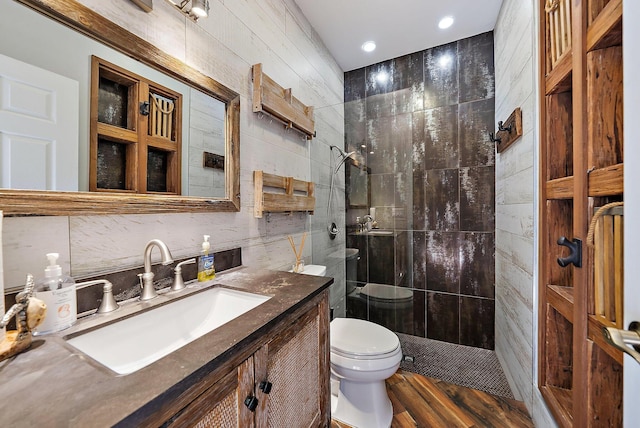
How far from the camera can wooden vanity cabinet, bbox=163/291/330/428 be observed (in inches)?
21.3

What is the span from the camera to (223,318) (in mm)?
992

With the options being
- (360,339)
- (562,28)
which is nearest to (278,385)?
(360,339)

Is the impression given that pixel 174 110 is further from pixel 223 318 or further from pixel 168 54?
pixel 223 318

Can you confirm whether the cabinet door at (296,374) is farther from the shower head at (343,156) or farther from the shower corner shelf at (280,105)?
the shower head at (343,156)

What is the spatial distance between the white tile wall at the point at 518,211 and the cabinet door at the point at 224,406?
142 cm

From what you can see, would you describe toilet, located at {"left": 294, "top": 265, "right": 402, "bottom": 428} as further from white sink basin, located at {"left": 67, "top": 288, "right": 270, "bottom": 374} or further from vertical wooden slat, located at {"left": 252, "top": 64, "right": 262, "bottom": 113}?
vertical wooden slat, located at {"left": 252, "top": 64, "right": 262, "bottom": 113}

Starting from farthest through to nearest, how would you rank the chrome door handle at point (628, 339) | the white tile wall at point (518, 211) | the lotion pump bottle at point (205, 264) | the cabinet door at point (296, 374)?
1. the white tile wall at point (518, 211)
2. the lotion pump bottle at point (205, 264)
3. the cabinet door at point (296, 374)
4. the chrome door handle at point (628, 339)

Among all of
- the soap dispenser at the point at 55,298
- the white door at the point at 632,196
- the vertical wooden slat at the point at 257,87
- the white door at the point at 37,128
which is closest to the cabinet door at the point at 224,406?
the soap dispenser at the point at 55,298

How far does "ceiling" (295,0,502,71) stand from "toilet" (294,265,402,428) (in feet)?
7.77

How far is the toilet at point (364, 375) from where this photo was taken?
4.52 ft

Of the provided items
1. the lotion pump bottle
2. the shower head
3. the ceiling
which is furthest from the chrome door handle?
the ceiling

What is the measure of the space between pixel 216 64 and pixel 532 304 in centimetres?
205

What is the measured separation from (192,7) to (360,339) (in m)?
1.86

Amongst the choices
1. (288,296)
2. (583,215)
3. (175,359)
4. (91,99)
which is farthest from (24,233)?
(583,215)
